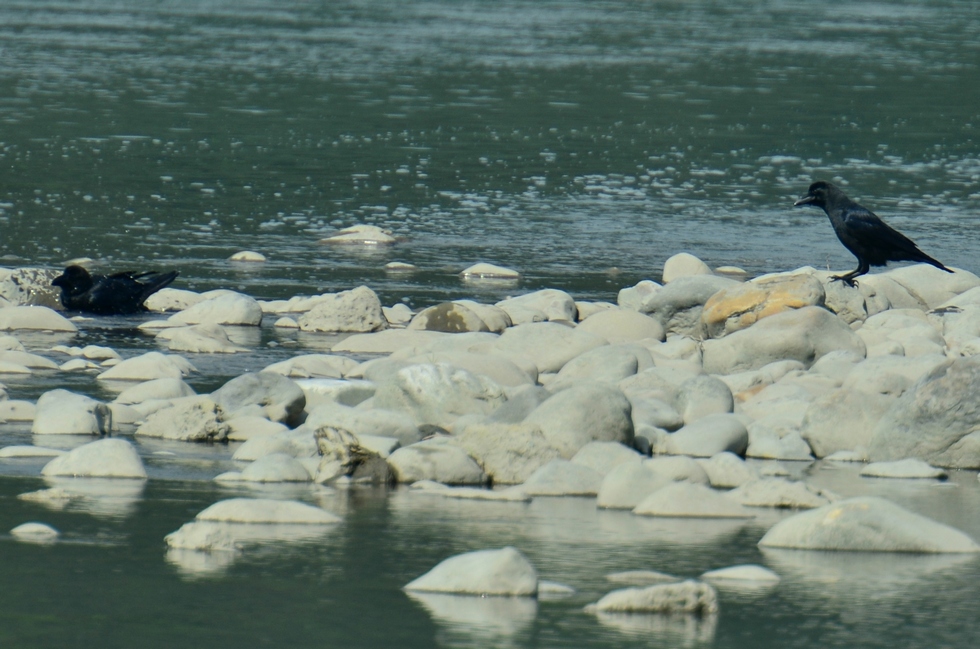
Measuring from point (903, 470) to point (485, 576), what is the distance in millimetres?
3299

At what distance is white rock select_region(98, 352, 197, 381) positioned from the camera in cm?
1037

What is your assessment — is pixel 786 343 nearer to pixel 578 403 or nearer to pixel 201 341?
pixel 578 403

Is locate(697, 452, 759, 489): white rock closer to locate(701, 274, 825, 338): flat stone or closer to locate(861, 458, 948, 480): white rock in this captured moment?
locate(861, 458, 948, 480): white rock

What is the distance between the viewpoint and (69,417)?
8.62 meters

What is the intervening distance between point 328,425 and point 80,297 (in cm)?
612

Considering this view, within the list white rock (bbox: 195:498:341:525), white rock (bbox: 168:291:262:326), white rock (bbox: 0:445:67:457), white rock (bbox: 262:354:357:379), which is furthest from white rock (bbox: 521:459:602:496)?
white rock (bbox: 168:291:262:326)

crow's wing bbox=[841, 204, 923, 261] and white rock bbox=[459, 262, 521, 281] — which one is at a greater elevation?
crow's wing bbox=[841, 204, 923, 261]

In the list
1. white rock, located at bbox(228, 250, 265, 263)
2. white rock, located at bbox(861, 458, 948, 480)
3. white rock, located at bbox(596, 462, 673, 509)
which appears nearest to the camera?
white rock, located at bbox(596, 462, 673, 509)

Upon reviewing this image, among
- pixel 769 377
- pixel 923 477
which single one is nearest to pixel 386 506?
pixel 923 477

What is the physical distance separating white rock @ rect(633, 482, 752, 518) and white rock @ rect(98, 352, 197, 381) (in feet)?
13.4

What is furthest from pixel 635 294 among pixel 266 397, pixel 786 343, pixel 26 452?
pixel 26 452

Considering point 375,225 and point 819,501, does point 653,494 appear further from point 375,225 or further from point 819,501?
point 375,225

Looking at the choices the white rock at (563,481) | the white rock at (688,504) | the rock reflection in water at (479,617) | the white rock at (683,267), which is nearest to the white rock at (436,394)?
the white rock at (563,481)

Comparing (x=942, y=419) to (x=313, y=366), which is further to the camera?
(x=313, y=366)
